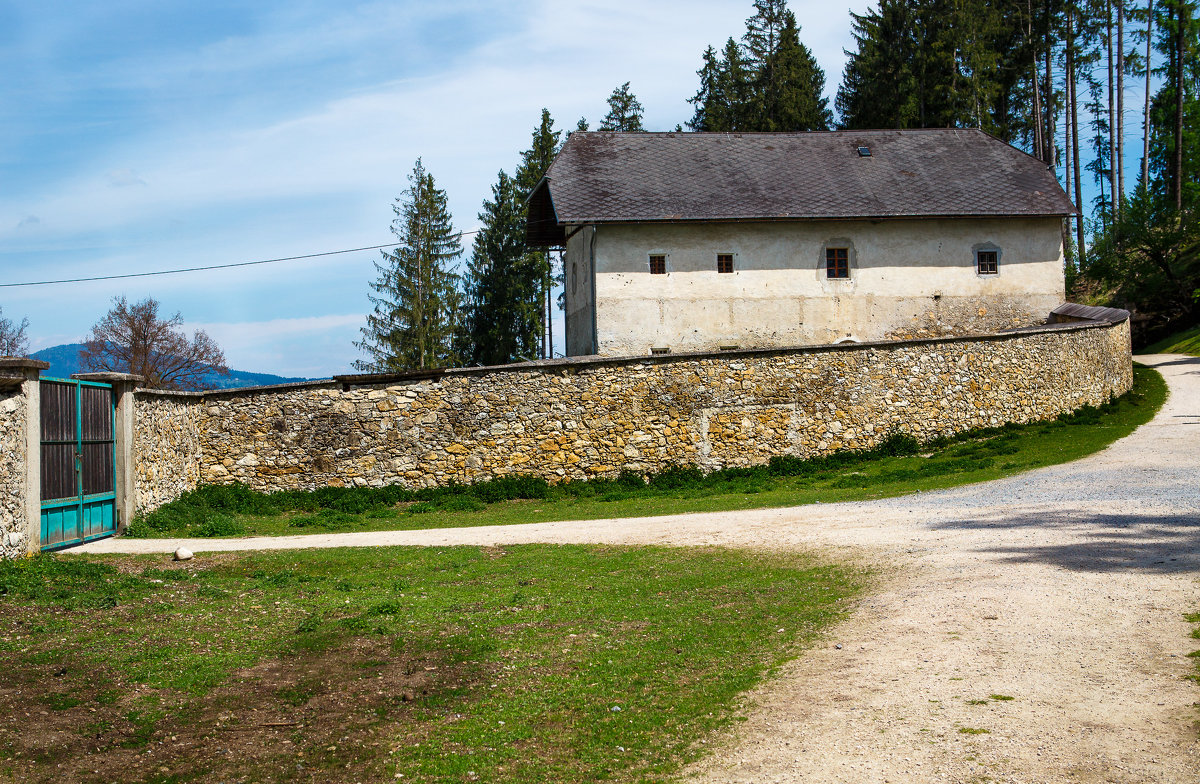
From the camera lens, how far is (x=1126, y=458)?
18.6 m

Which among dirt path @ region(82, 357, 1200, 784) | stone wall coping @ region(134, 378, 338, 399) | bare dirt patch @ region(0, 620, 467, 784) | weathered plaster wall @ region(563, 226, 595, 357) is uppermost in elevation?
weathered plaster wall @ region(563, 226, 595, 357)

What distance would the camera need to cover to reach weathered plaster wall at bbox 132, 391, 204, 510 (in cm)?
1667

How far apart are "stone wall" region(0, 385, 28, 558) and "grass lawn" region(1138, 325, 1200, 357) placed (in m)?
36.1

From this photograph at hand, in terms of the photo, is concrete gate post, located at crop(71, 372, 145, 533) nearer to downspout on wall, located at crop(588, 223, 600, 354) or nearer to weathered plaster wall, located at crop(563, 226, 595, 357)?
downspout on wall, located at crop(588, 223, 600, 354)

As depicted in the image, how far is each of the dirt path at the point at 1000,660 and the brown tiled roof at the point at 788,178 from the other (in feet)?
61.1

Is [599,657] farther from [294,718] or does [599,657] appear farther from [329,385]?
[329,385]

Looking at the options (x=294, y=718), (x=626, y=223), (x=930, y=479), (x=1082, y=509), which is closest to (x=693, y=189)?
(x=626, y=223)

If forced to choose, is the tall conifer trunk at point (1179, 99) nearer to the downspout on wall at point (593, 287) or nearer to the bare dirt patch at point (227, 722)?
the downspout on wall at point (593, 287)

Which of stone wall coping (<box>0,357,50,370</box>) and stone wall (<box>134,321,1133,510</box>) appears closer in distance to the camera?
stone wall coping (<box>0,357,50,370</box>)

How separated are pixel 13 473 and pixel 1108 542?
13110mm

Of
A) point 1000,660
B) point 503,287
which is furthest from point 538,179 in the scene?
point 1000,660

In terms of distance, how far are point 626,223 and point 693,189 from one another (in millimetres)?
3096

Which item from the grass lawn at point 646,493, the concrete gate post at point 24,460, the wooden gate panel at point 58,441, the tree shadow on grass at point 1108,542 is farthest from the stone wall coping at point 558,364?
the tree shadow on grass at point 1108,542

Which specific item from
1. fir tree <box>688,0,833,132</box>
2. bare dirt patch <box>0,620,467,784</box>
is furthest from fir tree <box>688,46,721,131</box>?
bare dirt patch <box>0,620,467,784</box>
